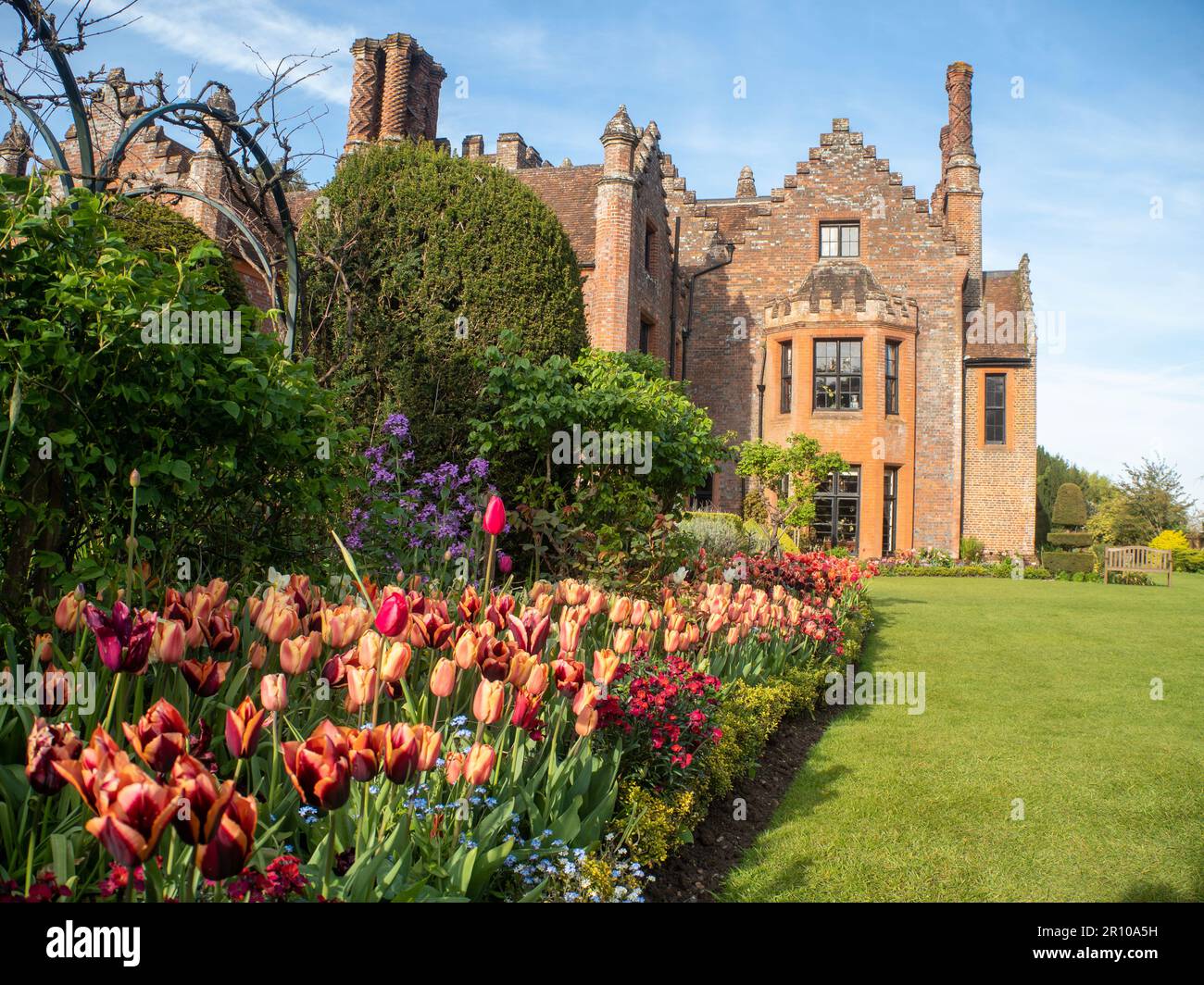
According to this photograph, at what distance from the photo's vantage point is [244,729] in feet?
5.76

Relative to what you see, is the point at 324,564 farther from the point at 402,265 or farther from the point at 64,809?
the point at 402,265

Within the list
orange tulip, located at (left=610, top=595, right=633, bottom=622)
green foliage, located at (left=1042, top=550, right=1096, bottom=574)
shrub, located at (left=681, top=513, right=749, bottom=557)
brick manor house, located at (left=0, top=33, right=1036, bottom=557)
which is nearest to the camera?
orange tulip, located at (left=610, top=595, right=633, bottom=622)

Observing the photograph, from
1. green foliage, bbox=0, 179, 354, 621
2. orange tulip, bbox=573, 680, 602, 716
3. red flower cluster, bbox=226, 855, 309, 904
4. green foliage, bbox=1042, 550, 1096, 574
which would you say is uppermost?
green foliage, bbox=0, 179, 354, 621

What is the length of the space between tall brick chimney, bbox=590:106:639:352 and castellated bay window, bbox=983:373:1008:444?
13361 mm

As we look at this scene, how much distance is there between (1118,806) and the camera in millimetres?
4582

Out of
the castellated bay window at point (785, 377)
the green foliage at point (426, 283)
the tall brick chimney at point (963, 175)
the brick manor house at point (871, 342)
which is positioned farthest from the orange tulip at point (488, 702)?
the tall brick chimney at point (963, 175)

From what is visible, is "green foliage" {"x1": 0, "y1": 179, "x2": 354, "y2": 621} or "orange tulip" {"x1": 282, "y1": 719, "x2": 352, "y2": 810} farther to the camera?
"green foliage" {"x1": 0, "y1": 179, "x2": 354, "y2": 621}

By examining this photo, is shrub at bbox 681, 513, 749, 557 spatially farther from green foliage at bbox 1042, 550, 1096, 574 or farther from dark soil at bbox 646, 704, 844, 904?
green foliage at bbox 1042, 550, 1096, 574

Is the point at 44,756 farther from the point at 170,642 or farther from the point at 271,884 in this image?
the point at 170,642

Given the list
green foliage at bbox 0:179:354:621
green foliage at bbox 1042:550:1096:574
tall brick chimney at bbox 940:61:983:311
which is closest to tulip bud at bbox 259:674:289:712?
green foliage at bbox 0:179:354:621

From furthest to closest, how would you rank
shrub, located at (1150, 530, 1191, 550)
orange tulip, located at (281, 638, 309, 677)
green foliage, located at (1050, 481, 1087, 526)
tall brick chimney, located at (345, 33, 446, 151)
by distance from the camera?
green foliage, located at (1050, 481, 1087, 526) < shrub, located at (1150, 530, 1191, 550) < tall brick chimney, located at (345, 33, 446, 151) < orange tulip, located at (281, 638, 309, 677)

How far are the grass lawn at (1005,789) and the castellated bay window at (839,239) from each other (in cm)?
1790

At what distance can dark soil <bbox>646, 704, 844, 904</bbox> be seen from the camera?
3.31 meters

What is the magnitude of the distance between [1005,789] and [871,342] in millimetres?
20198
